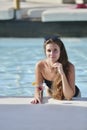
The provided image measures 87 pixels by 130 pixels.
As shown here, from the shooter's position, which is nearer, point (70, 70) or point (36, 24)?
point (70, 70)

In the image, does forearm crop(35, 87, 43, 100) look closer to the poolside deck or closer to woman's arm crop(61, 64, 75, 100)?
woman's arm crop(61, 64, 75, 100)

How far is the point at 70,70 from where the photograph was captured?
140 inches

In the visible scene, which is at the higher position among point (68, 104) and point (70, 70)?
point (70, 70)

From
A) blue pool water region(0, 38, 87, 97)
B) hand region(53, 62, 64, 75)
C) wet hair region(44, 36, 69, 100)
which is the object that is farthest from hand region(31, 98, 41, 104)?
blue pool water region(0, 38, 87, 97)

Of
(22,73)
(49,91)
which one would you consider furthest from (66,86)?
(22,73)

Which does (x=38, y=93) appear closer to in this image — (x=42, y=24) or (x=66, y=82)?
(x=66, y=82)

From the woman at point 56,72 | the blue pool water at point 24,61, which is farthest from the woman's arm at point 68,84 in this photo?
the blue pool water at point 24,61

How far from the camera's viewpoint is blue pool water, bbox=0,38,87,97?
6.80 metres

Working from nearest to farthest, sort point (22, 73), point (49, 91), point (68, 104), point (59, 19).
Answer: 1. point (68, 104)
2. point (49, 91)
3. point (22, 73)
4. point (59, 19)
